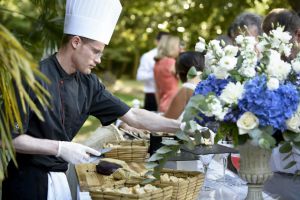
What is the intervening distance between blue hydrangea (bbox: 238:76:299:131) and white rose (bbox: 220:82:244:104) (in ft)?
0.06

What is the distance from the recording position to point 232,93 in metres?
1.83

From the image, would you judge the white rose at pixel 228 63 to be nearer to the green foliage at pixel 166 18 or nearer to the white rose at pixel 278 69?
the white rose at pixel 278 69

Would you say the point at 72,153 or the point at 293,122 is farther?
the point at 72,153

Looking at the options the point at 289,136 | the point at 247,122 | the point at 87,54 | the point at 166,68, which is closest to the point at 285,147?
the point at 289,136

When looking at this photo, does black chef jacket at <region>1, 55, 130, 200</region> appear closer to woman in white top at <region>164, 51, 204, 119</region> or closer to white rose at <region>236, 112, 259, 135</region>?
white rose at <region>236, 112, 259, 135</region>

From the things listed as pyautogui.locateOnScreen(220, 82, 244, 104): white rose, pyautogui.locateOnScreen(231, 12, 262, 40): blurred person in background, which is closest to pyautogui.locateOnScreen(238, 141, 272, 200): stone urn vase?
pyautogui.locateOnScreen(220, 82, 244, 104): white rose

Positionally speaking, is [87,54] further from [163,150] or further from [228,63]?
[228,63]

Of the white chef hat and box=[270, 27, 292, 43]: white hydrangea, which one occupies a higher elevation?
the white chef hat

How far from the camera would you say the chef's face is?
248cm

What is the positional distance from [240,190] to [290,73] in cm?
74

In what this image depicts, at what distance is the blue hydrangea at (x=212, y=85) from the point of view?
1.90 m

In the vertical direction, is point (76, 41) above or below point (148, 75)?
above

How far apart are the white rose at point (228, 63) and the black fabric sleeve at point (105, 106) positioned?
→ 953mm

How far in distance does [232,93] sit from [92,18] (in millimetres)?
998
